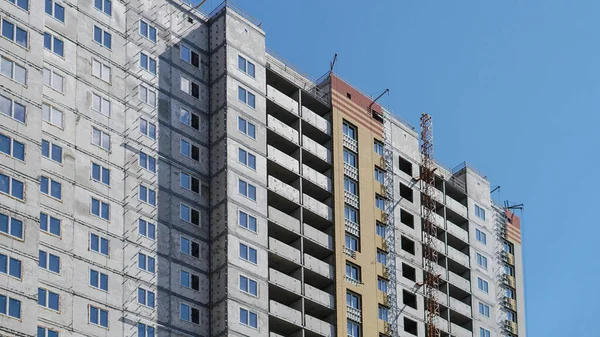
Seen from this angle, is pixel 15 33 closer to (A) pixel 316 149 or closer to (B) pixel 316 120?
(A) pixel 316 149

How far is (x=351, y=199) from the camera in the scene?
6289 inches

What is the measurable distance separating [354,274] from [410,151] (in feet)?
75.4

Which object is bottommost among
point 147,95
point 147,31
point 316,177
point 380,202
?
point 147,95

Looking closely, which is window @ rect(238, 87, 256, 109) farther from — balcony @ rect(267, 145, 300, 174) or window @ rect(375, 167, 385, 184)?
window @ rect(375, 167, 385, 184)

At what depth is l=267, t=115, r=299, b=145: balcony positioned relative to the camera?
151137mm

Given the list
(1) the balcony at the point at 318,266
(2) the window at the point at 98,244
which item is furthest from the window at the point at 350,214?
(2) the window at the point at 98,244

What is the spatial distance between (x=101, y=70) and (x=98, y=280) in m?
21.5

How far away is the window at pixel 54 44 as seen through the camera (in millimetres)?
130375

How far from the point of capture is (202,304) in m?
138

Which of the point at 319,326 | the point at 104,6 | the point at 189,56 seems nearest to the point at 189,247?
the point at 319,326

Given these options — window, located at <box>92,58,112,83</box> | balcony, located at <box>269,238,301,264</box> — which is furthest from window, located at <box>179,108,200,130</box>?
balcony, located at <box>269,238,301,264</box>

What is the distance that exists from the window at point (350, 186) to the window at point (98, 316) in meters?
41.2

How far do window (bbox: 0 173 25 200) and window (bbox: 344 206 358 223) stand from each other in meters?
48.4

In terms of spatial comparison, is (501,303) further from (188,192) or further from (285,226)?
(188,192)
